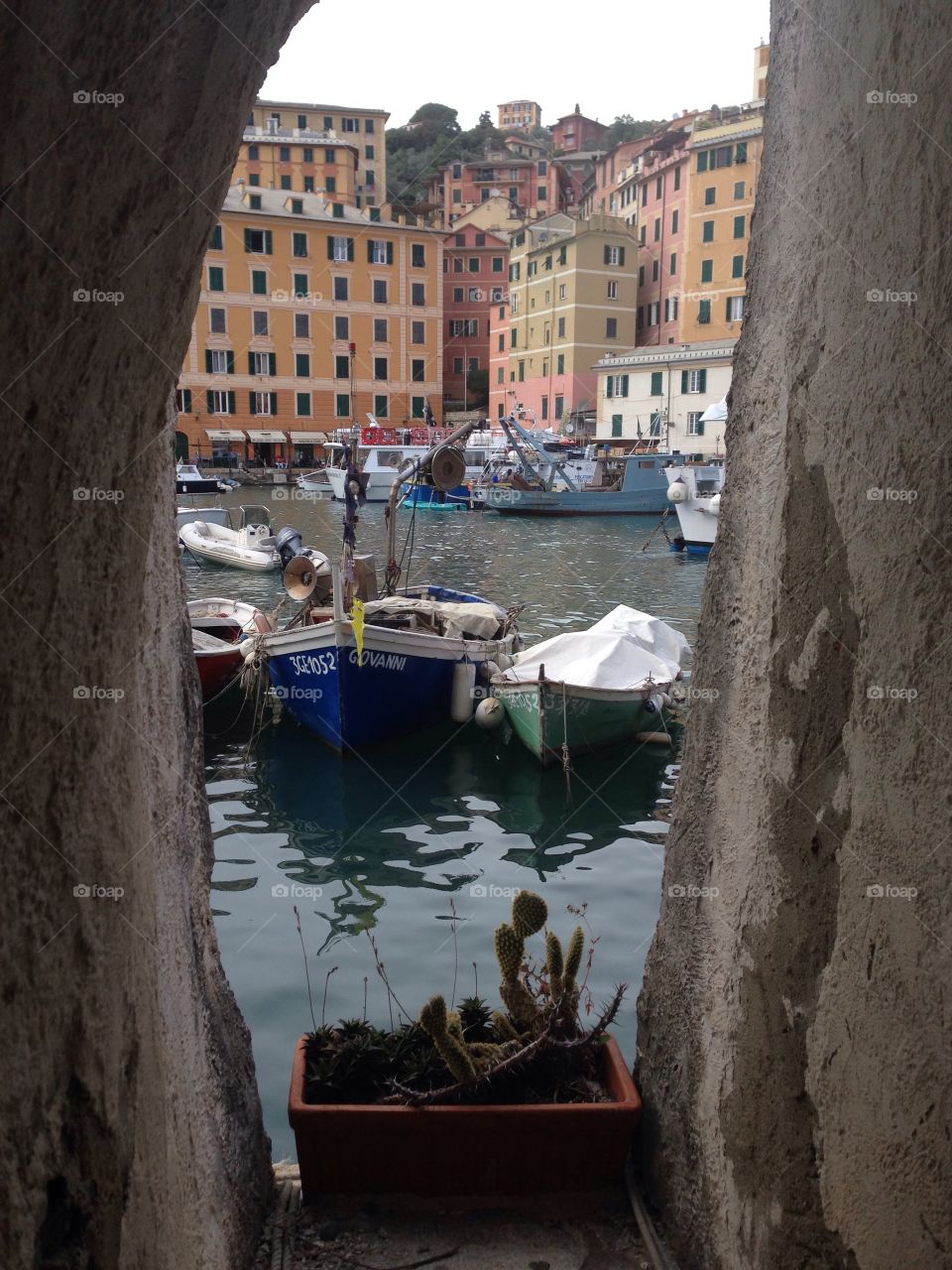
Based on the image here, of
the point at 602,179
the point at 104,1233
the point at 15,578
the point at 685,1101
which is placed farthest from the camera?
the point at 602,179

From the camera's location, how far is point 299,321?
5194 cm

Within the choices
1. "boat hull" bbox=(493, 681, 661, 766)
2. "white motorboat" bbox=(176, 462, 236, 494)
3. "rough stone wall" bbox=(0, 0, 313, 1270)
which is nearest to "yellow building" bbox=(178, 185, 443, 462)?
"white motorboat" bbox=(176, 462, 236, 494)

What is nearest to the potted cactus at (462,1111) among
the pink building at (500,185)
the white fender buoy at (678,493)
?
the white fender buoy at (678,493)

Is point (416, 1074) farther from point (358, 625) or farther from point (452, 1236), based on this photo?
point (358, 625)

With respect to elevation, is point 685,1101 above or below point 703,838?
below

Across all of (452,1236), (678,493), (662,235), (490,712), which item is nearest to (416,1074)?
(452,1236)

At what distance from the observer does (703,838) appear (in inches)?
134

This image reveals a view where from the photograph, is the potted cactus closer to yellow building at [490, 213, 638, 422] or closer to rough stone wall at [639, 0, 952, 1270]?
rough stone wall at [639, 0, 952, 1270]

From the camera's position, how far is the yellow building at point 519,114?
10138 cm

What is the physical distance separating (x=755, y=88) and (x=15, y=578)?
211 ft

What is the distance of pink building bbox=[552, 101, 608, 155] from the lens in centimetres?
8725

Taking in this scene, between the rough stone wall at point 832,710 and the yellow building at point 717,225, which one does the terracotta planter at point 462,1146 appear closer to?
the rough stone wall at point 832,710

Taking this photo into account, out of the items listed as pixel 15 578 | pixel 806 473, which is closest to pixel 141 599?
pixel 15 578

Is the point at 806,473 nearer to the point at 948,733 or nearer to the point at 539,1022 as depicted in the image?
the point at 948,733
